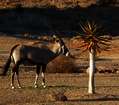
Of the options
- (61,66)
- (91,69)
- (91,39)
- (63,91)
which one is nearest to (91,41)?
(91,39)

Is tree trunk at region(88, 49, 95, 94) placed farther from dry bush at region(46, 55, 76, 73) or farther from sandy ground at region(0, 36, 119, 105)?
dry bush at region(46, 55, 76, 73)

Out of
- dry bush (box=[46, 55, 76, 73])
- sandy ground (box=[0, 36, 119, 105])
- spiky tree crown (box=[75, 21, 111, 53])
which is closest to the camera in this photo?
sandy ground (box=[0, 36, 119, 105])

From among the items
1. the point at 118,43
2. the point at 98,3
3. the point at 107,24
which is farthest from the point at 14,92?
the point at 98,3

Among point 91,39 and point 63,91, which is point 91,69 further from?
point 63,91

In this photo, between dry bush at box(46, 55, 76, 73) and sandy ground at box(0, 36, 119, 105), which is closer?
sandy ground at box(0, 36, 119, 105)

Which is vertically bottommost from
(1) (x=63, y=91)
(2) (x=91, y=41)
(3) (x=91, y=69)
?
(1) (x=63, y=91)

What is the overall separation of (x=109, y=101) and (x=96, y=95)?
1.22m

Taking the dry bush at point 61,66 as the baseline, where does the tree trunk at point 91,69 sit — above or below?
below

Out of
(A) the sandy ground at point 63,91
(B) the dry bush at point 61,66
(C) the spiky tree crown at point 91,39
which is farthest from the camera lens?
(B) the dry bush at point 61,66

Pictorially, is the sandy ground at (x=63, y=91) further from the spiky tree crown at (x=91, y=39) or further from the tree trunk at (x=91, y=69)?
the spiky tree crown at (x=91, y=39)

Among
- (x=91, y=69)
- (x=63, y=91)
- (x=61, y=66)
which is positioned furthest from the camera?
(x=61, y=66)

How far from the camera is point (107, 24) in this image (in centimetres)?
6838

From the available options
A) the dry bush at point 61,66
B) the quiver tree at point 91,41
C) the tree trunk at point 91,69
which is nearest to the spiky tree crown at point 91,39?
the quiver tree at point 91,41

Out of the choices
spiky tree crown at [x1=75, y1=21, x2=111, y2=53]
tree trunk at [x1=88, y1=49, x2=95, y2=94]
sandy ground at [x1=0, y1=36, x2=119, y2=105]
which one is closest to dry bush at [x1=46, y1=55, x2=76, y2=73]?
sandy ground at [x1=0, y1=36, x2=119, y2=105]
